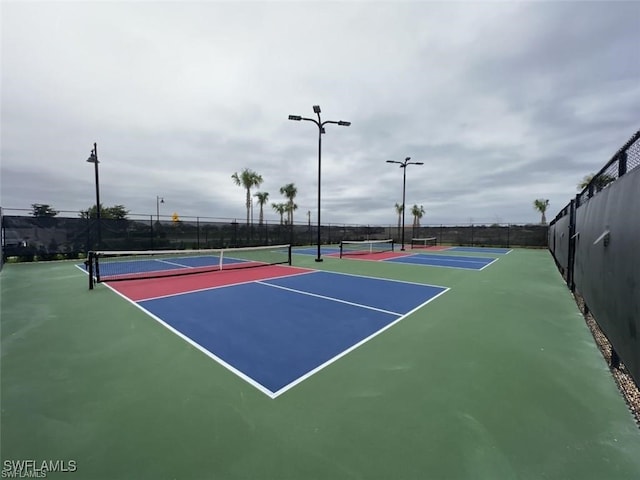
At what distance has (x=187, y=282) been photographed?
9.01 meters

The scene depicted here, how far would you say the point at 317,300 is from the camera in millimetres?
6863

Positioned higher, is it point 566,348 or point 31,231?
point 31,231

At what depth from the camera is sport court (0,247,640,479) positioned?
218 centimetres

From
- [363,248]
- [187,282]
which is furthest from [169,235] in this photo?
[363,248]

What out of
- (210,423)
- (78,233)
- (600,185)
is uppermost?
(600,185)

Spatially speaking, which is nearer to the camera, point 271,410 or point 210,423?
point 210,423

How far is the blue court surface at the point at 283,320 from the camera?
3.69 meters

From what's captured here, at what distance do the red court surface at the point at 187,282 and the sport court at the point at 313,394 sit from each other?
1493 millimetres

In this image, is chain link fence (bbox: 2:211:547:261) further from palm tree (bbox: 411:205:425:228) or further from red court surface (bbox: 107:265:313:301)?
palm tree (bbox: 411:205:425:228)

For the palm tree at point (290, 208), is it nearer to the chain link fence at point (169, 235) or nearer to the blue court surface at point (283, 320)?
the chain link fence at point (169, 235)

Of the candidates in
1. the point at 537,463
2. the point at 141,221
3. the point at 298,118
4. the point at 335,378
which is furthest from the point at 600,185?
the point at 141,221

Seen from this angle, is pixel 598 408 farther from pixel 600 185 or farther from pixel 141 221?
pixel 141 221

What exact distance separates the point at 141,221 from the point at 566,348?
19.8 metres

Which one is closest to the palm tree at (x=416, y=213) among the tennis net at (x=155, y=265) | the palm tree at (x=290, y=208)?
the palm tree at (x=290, y=208)
